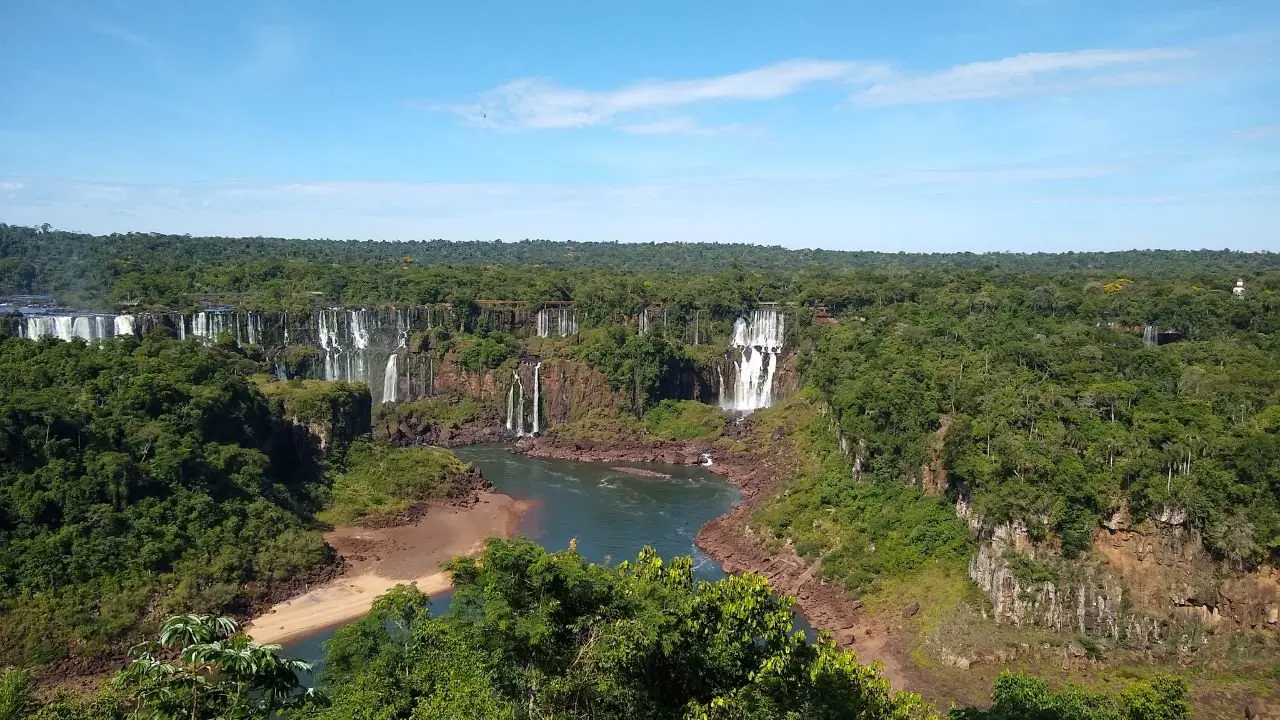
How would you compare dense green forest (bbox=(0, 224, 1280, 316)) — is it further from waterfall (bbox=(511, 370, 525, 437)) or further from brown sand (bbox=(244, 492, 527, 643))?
brown sand (bbox=(244, 492, 527, 643))

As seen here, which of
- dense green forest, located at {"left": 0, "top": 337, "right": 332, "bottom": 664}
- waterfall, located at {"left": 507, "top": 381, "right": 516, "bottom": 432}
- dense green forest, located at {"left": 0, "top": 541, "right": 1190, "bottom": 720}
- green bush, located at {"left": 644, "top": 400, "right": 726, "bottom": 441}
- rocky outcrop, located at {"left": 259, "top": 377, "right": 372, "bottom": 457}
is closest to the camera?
dense green forest, located at {"left": 0, "top": 541, "right": 1190, "bottom": 720}

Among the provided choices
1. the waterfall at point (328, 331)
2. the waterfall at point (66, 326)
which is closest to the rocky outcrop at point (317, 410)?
the waterfall at point (66, 326)

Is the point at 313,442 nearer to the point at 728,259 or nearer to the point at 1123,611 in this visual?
the point at 1123,611

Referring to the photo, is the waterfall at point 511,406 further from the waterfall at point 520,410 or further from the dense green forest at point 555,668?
the dense green forest at point 555,668

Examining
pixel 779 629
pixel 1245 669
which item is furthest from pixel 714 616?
pixel 1245 669

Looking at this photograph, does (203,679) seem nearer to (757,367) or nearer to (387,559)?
(387,559)

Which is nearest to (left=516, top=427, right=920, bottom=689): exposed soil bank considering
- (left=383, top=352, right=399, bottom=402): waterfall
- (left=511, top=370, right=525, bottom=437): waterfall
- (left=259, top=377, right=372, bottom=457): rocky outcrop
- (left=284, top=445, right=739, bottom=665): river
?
(left=284, top=445, right=739, bottom=665): river
